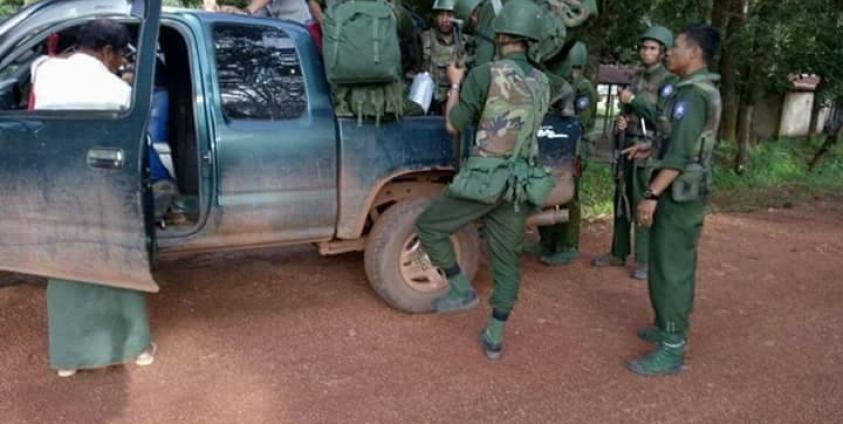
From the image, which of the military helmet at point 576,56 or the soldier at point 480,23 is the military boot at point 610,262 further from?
the soldier at point 480,23

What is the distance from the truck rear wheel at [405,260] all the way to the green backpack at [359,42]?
901 millimetres

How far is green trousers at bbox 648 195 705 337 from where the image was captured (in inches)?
148

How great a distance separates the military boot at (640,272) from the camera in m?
5.49

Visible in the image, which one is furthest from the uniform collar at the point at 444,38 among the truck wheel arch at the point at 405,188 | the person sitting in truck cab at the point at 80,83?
the person sitting in truck cab at the point at 80,83

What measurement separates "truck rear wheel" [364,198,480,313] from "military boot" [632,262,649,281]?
154 centimetres

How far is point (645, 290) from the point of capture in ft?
17.1

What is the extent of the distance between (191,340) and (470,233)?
177cm

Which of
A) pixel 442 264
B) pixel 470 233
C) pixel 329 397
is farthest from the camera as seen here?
pixel 470 233


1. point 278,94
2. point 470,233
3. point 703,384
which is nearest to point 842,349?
point 703,384

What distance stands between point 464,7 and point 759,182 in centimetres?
839

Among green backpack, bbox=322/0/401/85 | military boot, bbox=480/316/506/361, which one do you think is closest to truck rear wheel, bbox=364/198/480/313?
military boot, bbox=480/316/506/361

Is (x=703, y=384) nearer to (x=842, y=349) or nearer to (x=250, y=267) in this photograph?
(x=842, y=349)

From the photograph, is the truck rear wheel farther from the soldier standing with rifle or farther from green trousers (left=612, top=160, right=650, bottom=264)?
green trousers (left=612, top=160, right=650, bottom=264)

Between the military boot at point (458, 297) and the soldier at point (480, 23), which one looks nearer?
the military boot at point (458, 297)
